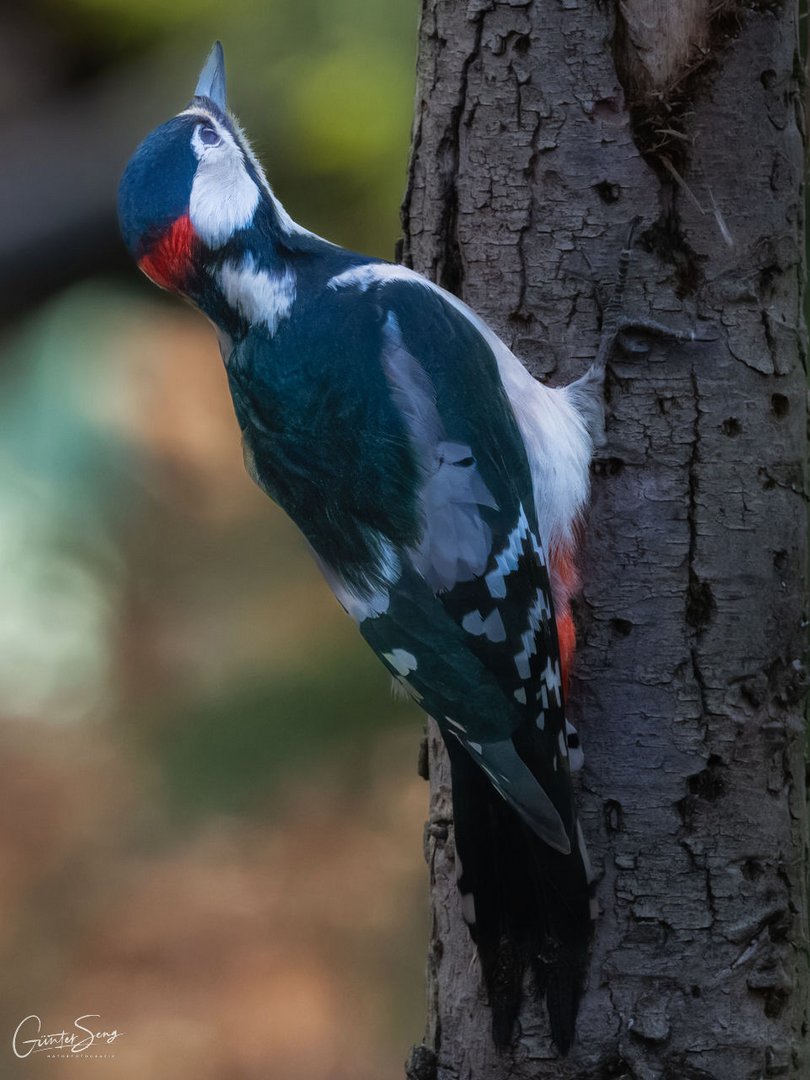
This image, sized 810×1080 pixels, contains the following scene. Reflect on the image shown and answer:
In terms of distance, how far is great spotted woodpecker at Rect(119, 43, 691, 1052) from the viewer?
158 cm

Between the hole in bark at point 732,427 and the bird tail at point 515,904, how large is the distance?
0.60 metres

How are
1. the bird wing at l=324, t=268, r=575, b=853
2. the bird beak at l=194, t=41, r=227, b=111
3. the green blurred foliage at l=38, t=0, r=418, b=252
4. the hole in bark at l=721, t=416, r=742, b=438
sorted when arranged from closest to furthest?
1. the bird wing at l=324, t=268, r=575, b=853
2. the hole in bark at l=721, t=416, r=742, b=438
3. the bird beak at l=194, t=41, r=227, b=111
4. the green blurred foliage at l=38, t=0, r=418, b=252

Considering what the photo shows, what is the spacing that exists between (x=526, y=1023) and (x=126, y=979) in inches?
81.0

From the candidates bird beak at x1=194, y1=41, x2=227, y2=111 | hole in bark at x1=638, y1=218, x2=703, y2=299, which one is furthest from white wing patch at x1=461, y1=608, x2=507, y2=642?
bird beak at x1=194, y1=41, x2=227, y2=111

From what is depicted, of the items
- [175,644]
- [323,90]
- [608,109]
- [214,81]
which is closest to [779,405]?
[608,109]

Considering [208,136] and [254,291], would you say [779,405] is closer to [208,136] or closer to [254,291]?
[254,291]

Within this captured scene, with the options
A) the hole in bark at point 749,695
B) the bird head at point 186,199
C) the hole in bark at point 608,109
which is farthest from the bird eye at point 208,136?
the hole in bark at point 749,695

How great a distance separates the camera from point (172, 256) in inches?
65.7

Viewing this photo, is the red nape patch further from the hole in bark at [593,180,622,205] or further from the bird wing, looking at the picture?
the hole in bark at [593,180,622,205]

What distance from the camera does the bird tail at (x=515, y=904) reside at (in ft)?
5.20

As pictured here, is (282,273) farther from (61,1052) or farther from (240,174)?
(61,1052)

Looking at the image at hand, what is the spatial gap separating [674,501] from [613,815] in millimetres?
458

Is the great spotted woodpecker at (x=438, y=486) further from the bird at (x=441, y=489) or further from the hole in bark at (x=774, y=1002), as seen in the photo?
the hole in bark at (x=774, y=1002)

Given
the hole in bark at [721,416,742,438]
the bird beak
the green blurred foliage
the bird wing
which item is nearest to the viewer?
the bird wing
